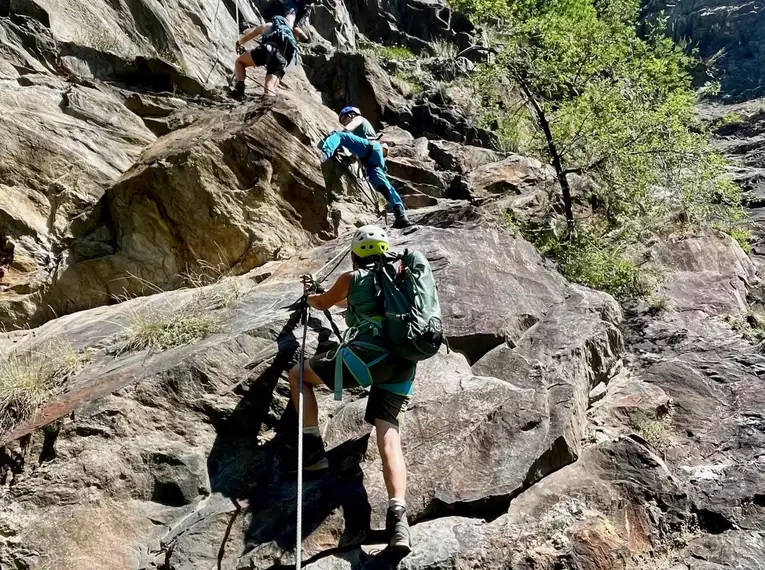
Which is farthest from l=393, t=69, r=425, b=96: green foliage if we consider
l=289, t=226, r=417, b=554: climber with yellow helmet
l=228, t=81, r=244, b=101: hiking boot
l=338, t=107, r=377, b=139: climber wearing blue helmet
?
l=289, t=226, r=417, b=554: climber with yellow helmet

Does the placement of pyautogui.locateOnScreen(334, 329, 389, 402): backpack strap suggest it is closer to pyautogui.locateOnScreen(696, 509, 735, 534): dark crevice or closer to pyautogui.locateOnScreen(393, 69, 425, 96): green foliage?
pyautogui.locateOnScreen(696, 509, 735, 534): dark crevice

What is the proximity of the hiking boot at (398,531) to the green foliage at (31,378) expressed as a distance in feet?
10.8

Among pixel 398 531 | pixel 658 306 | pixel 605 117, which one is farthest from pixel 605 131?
pixel 398 531

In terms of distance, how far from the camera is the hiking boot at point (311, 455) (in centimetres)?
491

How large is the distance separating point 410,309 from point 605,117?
816 cm

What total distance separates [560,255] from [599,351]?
10.8 ft

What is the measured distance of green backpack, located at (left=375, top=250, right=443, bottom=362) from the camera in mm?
4543

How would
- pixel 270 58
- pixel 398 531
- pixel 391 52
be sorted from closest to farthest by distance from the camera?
1. pixel 398 531
2. pixel 270 58
3. pixel 391 52

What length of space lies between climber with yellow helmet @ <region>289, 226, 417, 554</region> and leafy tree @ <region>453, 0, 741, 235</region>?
6.96m

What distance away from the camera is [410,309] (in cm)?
462

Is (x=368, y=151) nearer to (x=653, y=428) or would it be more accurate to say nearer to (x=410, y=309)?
(x=410, y=309)

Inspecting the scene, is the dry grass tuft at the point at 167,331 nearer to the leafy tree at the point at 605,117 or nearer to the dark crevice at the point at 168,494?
the dark crevice at the point at 168,494

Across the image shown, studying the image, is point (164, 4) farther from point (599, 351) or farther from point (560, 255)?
point (599, 351)

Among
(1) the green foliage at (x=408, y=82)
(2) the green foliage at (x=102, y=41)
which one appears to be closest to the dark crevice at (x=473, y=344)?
(2) the green foliage at (x=102, y=41)
